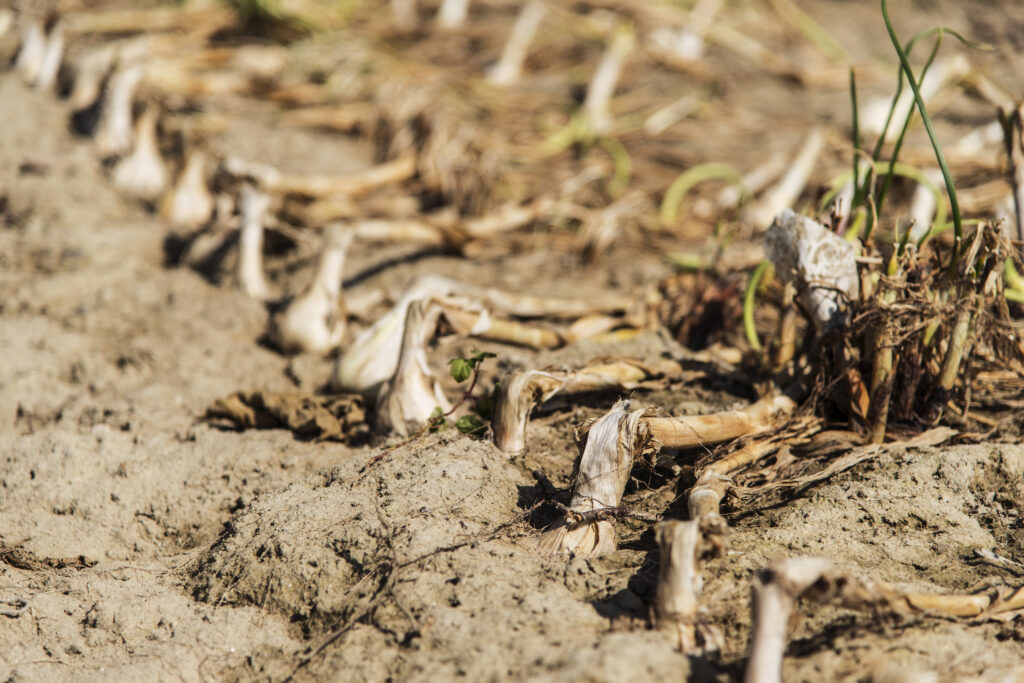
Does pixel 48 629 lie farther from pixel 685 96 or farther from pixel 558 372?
pixel 685 96

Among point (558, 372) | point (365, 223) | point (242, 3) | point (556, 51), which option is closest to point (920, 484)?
point (558, 372)

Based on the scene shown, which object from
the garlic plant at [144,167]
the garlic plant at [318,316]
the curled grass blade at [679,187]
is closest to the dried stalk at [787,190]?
the curled grass blade at [679,187]

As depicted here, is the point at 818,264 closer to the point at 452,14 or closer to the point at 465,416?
the point at 465,416

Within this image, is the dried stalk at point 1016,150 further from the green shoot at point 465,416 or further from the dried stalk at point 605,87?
the dried stalk at point 605,87

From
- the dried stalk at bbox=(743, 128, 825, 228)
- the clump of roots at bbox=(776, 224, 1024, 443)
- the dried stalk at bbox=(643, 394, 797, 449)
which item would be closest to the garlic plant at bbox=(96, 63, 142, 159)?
the dried stalk at bbox=(743, 128, 825, 228)

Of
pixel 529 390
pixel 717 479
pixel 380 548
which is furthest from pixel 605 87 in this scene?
pixel 380 548
